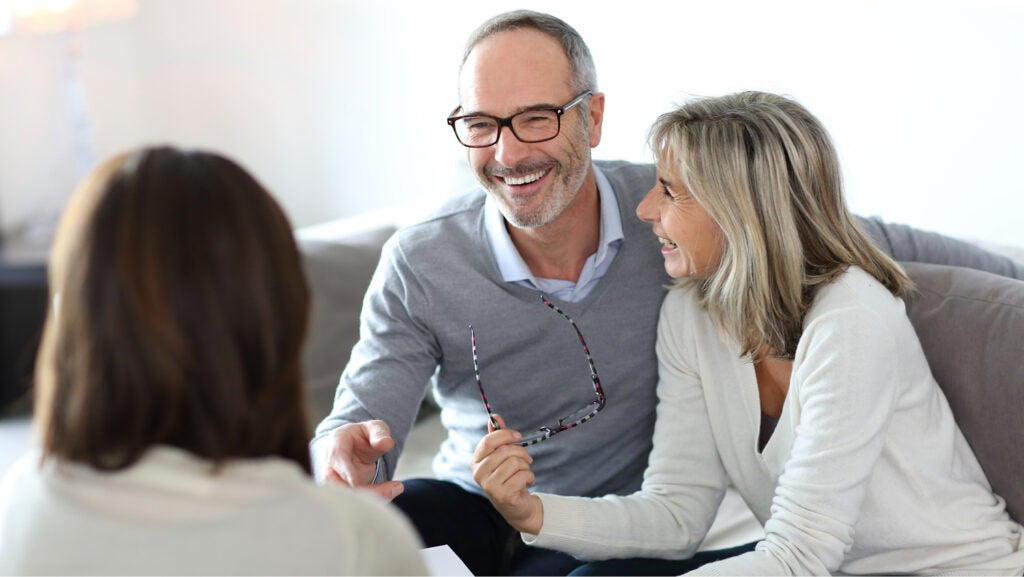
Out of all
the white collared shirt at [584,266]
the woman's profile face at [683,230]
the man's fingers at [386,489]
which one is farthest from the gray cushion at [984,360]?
the man's fingers at [386,489]

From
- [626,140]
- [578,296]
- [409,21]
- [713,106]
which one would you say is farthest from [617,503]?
[409,21]

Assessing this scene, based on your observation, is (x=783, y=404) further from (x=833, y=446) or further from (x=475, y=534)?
(x=475, y=534)

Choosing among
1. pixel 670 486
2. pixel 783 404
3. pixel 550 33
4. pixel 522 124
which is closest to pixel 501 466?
pixel 670 486

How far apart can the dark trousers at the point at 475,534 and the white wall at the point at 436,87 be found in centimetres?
73

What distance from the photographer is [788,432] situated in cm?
145

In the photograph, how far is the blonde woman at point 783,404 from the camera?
53.4 inches

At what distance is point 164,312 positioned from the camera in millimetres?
798

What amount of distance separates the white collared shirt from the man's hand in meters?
0.38

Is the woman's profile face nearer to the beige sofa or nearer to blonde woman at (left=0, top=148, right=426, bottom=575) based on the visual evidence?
the beige sofa

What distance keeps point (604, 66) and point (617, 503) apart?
152cm

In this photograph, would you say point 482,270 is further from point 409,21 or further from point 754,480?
point 409,21

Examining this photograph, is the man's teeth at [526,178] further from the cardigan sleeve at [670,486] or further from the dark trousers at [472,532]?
the dark trousers at [472,532]

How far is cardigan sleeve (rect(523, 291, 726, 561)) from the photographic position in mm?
1521

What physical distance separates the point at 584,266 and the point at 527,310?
0.41ft
